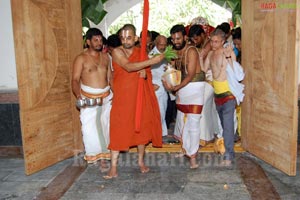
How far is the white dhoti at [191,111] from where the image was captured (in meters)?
4.24

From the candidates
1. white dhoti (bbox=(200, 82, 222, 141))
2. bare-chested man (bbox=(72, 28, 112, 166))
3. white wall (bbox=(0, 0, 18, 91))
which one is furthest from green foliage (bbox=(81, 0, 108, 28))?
white dhoti (bbox=(200, 82, 222, 141))

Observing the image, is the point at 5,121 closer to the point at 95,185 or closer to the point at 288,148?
the point at 95,185

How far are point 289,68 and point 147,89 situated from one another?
5.04 feet

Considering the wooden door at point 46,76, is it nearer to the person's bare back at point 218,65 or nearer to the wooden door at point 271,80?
the person's bare back at point 218,65

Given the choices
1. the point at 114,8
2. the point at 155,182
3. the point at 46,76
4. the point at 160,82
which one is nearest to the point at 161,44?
the point at 160,82

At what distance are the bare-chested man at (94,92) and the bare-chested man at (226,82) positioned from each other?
1332 millimetres

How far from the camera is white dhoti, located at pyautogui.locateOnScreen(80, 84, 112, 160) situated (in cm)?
436

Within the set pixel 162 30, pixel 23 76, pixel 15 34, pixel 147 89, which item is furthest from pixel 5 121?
pixel 162 30

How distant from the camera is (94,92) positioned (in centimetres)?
430

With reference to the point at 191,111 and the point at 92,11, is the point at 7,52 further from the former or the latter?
the point at 191,111

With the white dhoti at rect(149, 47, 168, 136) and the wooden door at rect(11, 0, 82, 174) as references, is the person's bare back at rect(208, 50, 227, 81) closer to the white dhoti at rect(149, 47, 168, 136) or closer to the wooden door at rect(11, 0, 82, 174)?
the white dhoti at rect(149, 47, 168, 136)

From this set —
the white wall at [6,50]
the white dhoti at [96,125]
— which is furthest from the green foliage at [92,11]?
the white dhoti at [96,125]

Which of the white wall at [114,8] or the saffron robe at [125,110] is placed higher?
the white wall at [114,8]

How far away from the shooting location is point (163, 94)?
558cm
